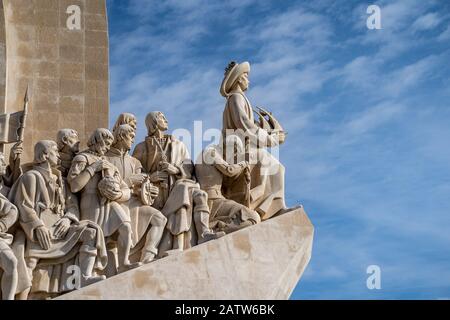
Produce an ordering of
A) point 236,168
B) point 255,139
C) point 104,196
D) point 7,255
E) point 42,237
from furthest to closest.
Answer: point 255,139
point 236,168
point 104,196
point 42,237
point 7,255

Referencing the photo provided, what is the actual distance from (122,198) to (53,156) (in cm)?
100

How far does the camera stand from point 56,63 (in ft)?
60.7

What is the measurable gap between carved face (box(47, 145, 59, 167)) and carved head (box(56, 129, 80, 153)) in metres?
0.49

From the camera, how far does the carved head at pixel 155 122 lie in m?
17.5

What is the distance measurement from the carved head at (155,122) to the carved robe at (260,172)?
2.83 ft

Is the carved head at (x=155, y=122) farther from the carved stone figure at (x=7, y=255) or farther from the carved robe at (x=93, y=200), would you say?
the carved stone figure at (x=7, y=255)

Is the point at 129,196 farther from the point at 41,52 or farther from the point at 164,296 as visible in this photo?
the point at 41,52

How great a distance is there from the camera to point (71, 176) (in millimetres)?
16453

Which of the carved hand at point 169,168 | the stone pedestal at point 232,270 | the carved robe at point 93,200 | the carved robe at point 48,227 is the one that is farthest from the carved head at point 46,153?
the stone pedestal at point 232,270

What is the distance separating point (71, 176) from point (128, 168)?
84 cm

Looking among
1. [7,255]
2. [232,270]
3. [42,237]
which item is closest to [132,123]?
[42,237]

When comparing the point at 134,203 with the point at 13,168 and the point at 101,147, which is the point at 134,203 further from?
the point at 13,168

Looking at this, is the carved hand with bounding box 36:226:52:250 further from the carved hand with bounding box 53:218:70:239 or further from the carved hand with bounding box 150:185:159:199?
the carved hand with bounding box 150:185:159:199

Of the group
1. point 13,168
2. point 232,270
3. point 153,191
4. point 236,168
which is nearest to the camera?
point 232,270
